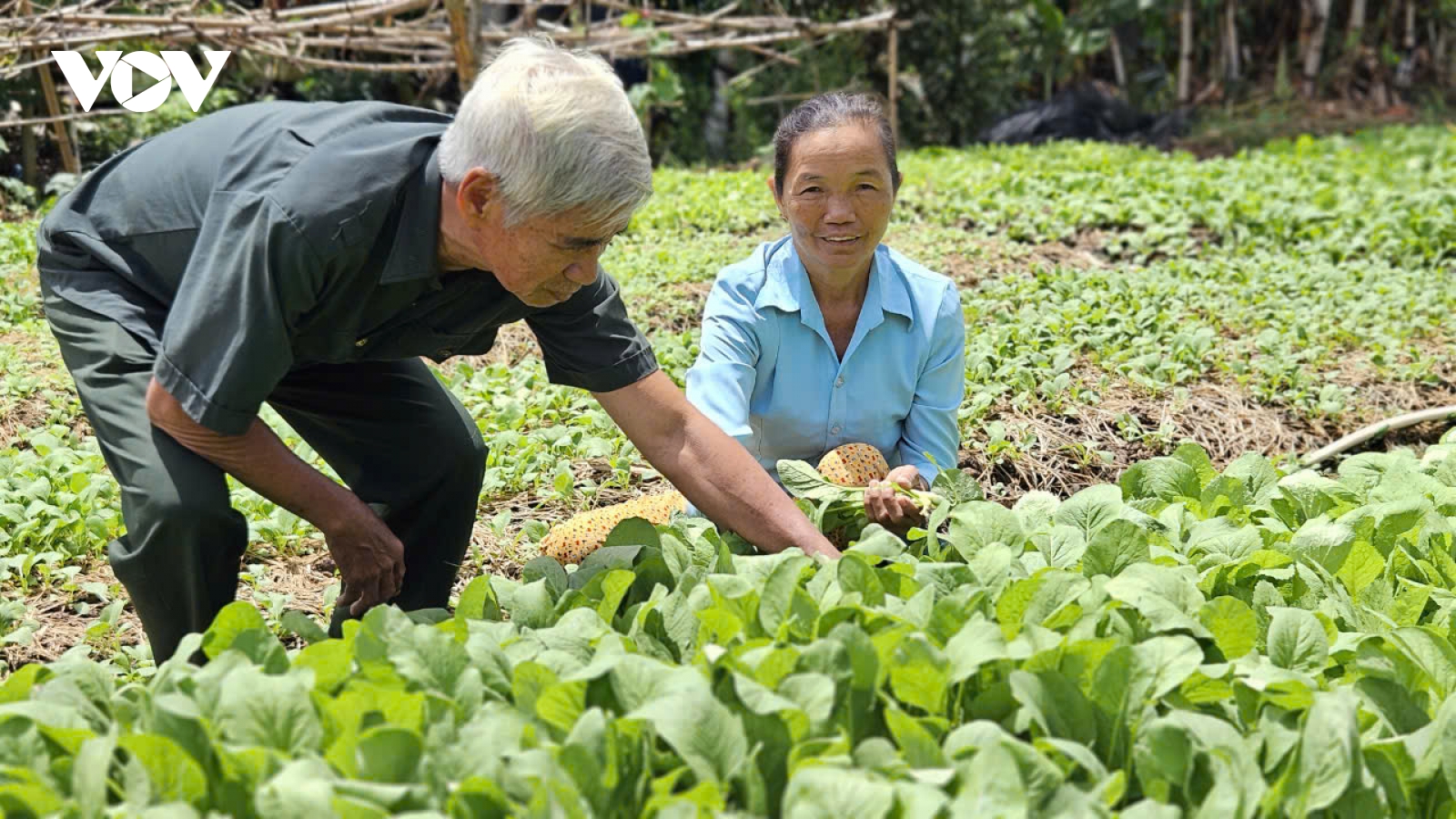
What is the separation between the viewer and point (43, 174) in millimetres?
7633

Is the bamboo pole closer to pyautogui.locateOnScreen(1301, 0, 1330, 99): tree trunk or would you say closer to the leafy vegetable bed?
the leafy vegetable bed

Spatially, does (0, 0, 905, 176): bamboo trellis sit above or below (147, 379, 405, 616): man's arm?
above

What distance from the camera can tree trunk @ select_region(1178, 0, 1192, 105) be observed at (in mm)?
15305

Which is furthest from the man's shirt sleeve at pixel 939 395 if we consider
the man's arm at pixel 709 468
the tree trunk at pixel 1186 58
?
the tree trunk at pixel 1186 58

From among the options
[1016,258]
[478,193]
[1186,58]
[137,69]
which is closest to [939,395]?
[478,193]

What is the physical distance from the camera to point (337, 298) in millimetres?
2221

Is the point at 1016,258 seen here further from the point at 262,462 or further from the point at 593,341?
the point at 262,462

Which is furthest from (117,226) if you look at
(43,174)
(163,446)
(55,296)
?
(43,174)

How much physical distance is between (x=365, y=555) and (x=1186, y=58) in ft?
48.7

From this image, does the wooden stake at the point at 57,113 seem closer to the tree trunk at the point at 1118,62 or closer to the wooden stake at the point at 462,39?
the wooden stake at the point at 462,39

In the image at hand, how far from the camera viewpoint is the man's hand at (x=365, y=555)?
2.29m

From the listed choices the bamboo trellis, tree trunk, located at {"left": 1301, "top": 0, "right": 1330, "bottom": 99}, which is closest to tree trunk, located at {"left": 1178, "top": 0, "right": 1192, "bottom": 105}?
tree trunk, located at {"left": 1301, "top": 0, "right": 1330, "bottom": 99}

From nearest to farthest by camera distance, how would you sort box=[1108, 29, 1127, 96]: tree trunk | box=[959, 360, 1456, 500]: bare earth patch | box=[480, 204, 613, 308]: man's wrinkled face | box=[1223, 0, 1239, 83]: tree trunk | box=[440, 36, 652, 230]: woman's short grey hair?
1. box=[440, 36, 652, 230]: woman's short grey hair
2. box=[480, 204, 613, 308]: man's wrinkled face
3. box=[959, 360, 1456, 500]: bare earth patch
4. box=[1223, 0, 1239, 83]: tree trunk
5. box=[1108, 29, 1127, 96]: tree trunk

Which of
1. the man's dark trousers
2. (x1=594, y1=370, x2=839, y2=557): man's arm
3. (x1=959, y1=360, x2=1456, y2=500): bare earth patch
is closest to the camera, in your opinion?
the man's dark trousers
